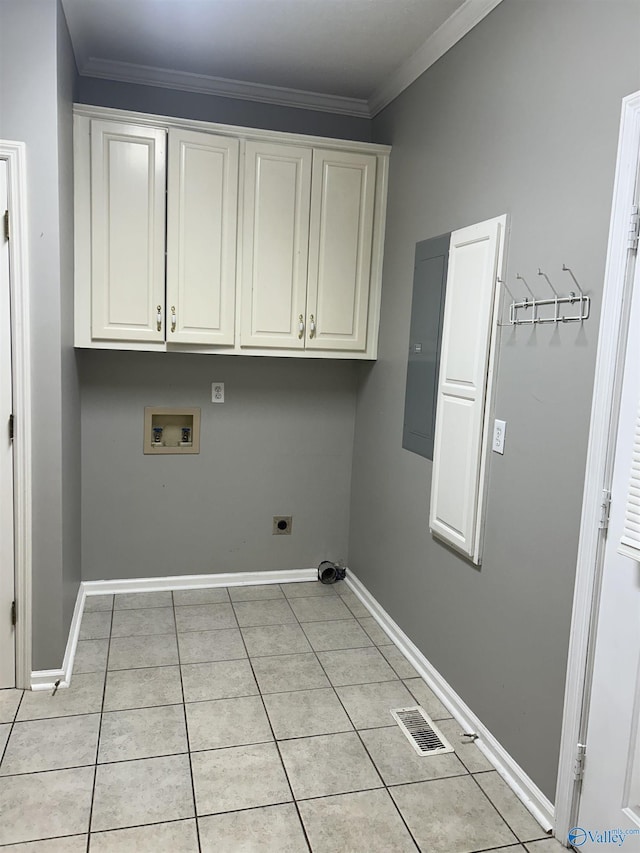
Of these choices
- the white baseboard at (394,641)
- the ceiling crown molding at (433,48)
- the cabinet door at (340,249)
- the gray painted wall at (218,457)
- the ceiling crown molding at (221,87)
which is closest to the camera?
the white baseboard at (394,641)

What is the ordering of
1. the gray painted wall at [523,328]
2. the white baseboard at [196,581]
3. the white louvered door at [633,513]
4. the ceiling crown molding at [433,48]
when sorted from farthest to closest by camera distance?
the white baseboard at [196,581], the ceiling crown molding at [433,48], the gray painted wall at [523,328], the white louvered door at [633,513]

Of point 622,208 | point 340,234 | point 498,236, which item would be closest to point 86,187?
point 340,234

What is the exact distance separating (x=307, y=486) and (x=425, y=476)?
1106mm

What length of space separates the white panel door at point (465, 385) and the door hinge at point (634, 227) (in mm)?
621

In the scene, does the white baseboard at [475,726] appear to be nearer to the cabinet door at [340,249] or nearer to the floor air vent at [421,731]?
the floor air vent at [421,731]

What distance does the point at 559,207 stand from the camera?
6.37 feet

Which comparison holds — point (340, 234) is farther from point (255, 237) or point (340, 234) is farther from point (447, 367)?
point (447, 367)

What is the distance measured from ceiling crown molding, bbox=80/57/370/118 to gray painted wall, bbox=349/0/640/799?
0.64 m

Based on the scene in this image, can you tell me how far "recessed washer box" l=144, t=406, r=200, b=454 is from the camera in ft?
11.4

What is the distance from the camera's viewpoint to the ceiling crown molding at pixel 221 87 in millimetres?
3143

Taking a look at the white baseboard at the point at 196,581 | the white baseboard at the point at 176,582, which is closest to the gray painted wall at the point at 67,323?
the white baseboard at the point at 176,582

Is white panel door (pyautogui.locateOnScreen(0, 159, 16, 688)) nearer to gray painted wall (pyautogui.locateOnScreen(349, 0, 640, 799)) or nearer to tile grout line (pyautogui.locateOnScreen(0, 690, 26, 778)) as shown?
tile grout line (pyautogui.locateOnScreen(0, 690, 26, 778))

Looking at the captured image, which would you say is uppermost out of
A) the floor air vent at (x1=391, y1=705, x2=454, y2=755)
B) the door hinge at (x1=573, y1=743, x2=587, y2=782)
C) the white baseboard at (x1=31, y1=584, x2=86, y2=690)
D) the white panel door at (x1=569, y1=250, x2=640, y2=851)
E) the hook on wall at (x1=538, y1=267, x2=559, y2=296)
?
the hook on wall at (x1=538, y1=267, x2=559, y2=296)
